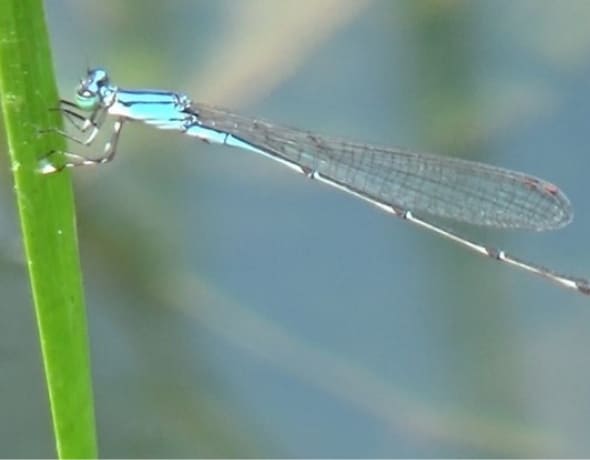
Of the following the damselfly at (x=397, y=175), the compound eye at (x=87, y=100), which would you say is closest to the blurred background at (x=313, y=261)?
the damselfly at (x=397, y=175)

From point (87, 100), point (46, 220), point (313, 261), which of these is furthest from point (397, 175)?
point (46, 220)

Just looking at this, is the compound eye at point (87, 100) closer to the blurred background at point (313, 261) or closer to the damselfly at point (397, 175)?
the damselfly at point (397, 175)

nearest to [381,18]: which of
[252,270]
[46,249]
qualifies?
[252,270]

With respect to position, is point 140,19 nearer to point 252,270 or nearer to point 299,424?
point 252,270

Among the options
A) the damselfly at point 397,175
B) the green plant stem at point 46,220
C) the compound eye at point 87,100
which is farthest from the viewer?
the damselfly at point 397,175

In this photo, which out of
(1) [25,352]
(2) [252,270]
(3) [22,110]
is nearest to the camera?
(3) [22,110]

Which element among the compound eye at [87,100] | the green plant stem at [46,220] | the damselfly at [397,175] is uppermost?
the damselfly at [397,175]
